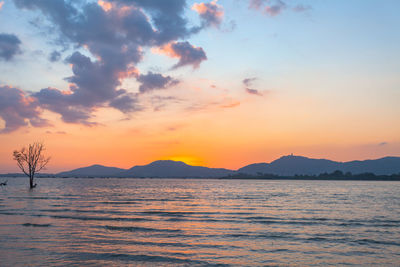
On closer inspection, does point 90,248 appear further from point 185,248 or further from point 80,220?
point 80,220

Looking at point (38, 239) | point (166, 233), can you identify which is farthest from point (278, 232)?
point (38, 239)

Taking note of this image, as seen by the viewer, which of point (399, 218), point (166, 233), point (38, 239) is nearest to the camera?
point (38, 239)

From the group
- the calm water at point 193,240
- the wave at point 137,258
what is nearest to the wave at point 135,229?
the calm water at point 193,240

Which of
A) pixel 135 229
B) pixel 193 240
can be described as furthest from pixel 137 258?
pixel 135 229

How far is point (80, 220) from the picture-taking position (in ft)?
99.8

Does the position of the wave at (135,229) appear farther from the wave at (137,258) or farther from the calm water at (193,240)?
the wave at (137,258)

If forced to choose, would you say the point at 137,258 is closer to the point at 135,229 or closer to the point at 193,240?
the point at 193,240

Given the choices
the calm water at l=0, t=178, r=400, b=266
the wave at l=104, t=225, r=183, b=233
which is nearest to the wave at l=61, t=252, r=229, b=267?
the calm water at l=0, t=178, r=400, b=266

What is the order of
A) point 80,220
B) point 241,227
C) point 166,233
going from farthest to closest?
point 80,220
point 241,227
point 166,233

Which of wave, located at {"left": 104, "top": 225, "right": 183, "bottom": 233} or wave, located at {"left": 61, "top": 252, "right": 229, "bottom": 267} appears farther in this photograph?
wave, located at {"left": 104, "top": 225, "right": 183, "bottom": 233}

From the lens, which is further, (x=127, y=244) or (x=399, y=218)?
(x=399, y=218)

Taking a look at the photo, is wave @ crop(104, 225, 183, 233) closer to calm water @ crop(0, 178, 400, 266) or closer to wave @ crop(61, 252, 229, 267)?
calm water @ crop(0, 178, 400, 266)

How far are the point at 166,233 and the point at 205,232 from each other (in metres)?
3.14

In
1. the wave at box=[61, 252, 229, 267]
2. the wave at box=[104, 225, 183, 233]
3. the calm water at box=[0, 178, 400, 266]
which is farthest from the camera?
the wave at box=[104, 225, 183, 233]
